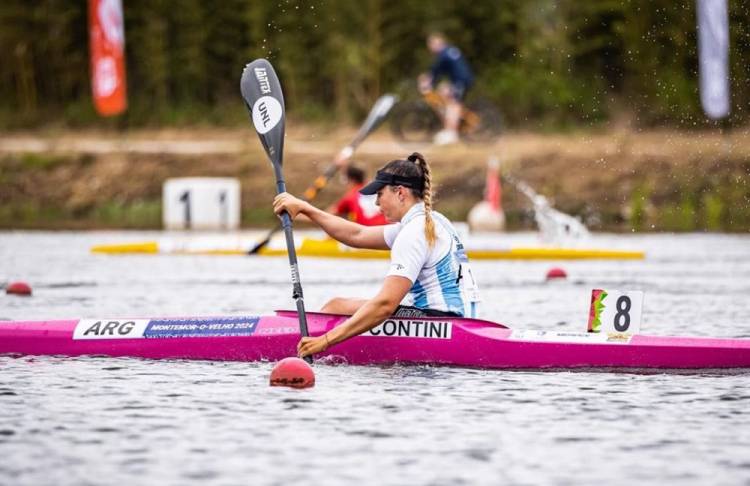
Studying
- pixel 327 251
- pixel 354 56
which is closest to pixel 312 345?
pixel 327 251

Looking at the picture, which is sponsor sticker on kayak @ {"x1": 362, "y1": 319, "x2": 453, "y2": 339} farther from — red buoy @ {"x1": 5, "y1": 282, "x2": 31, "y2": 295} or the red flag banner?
the red flag banner

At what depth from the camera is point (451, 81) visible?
29.7 m

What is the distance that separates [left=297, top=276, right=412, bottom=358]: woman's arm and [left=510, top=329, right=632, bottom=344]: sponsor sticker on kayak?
815 mm

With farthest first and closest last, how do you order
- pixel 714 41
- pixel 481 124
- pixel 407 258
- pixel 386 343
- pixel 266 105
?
pixel 481 124, pixel 714 41, pixel 266 105, pixel 386 343, pixel 407 258

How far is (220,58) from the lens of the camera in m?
42.2

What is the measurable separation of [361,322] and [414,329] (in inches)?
17.9

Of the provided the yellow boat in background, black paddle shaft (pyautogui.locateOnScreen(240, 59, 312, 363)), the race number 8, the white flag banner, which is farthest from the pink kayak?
the white flag banner

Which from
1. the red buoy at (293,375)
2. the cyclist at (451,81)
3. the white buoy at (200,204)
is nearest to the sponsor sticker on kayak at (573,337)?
the red buoy at (293,375)

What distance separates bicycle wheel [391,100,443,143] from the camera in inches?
1174

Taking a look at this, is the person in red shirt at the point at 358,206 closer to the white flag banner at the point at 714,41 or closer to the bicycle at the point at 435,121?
the bicycle at the point at 435,121

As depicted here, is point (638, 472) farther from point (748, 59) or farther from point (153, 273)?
point (748, 59)

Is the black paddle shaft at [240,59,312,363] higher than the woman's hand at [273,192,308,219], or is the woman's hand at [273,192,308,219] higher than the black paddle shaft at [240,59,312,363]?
the black paddle shaft at [240,59,312,363]

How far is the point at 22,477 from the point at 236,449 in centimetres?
105

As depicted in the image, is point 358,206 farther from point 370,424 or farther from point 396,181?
point 370,424
